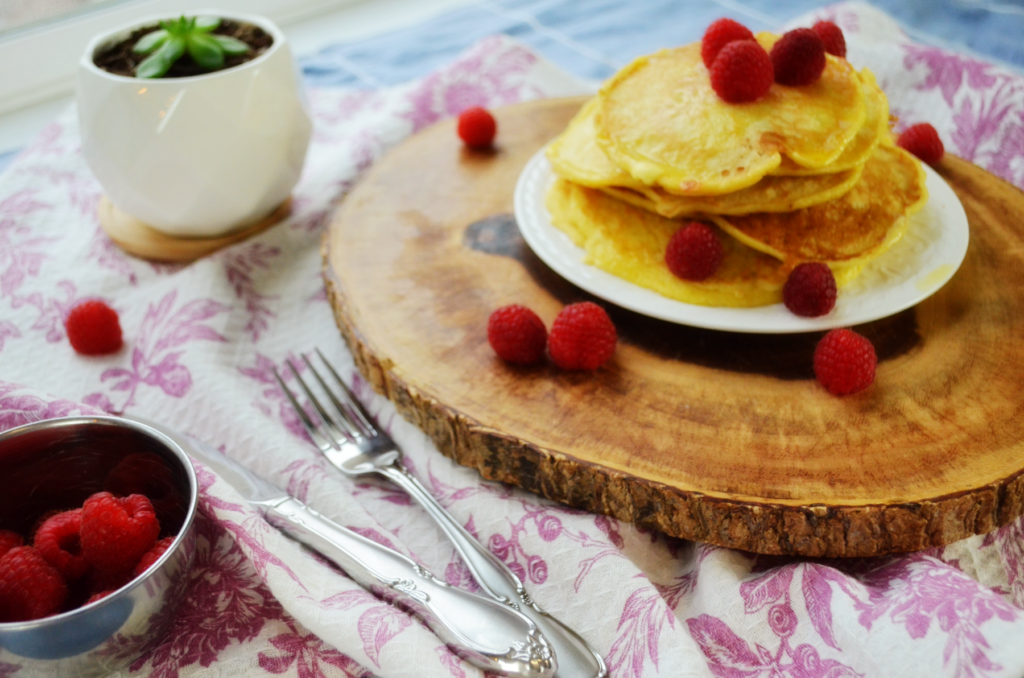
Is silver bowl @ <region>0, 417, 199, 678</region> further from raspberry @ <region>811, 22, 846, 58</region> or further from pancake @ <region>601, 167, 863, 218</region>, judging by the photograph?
raspberry @ <region>811, 22, 846, 58</region>

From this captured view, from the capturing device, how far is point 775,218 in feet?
4.63

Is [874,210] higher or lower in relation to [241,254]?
higher

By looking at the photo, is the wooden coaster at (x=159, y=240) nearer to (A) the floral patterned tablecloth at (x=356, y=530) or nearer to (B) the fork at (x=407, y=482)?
(A) the floral patterned tablecloth at (x=356, y=530)

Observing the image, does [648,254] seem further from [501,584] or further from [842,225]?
[501,584]

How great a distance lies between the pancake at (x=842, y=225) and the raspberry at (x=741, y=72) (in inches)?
8.0

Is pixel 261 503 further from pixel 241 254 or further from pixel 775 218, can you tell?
pixel 775 218

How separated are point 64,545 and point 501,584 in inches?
21.7

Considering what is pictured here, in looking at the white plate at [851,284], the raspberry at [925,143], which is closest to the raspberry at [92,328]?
the white plate at [851,284]

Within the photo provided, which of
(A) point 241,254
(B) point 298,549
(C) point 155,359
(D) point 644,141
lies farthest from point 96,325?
(D) point 644,141

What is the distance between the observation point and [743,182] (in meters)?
1.31

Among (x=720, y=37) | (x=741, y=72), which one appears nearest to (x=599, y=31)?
(x=720, y=37)

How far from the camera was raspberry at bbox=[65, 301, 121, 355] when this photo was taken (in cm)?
153

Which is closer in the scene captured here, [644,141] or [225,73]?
[644,141]

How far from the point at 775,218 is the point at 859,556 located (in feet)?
1.87
